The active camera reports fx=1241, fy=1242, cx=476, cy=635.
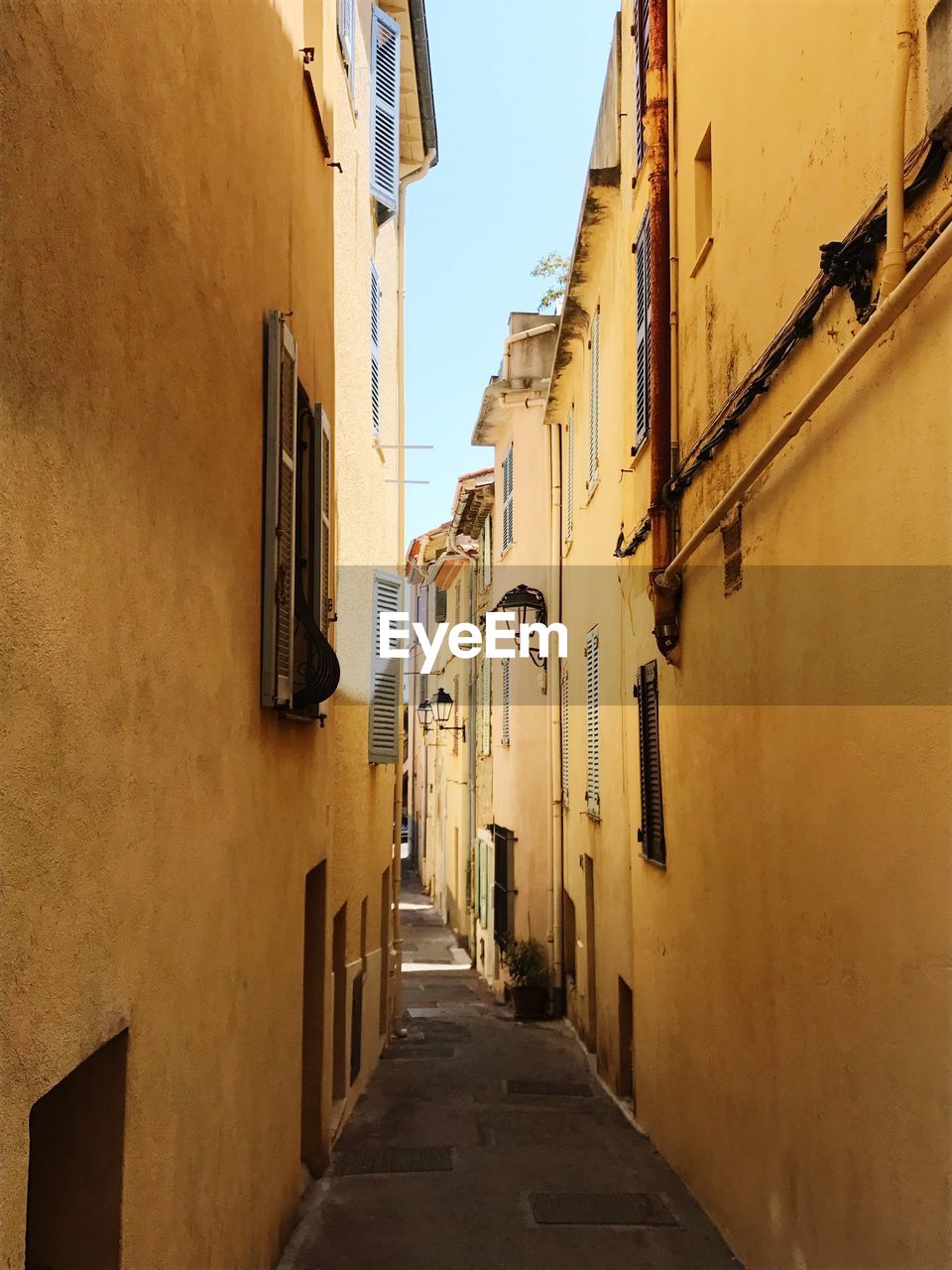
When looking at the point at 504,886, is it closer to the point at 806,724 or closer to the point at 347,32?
the point at 347,32

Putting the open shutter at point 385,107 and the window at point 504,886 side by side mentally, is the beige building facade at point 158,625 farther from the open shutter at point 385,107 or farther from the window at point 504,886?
the window at point 504,886

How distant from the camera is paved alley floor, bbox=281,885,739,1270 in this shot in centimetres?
695

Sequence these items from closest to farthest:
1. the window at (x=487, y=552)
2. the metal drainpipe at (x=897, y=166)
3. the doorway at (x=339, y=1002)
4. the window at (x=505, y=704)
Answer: the metal drainpipe at (x=897, y=166)
the doorway at (x=339, y=1002)
the window at (x=505, y=704)
the window at (x=487, y=552)

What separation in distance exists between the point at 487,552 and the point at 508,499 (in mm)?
3280

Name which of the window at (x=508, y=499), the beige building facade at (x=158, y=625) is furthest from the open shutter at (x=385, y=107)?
the window at (x=508, y=499)

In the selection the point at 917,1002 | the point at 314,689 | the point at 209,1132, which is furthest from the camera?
the point at 314,689

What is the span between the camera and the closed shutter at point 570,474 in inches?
641

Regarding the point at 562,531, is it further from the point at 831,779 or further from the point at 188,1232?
the point at 188,1232

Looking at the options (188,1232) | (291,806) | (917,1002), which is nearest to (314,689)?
(291,806)

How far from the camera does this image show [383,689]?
43.3 ft

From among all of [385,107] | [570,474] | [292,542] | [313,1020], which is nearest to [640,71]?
[385,107]

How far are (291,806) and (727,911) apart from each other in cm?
253

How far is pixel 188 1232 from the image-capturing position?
4246 millimetres

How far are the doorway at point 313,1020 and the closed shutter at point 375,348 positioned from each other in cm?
627
